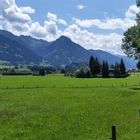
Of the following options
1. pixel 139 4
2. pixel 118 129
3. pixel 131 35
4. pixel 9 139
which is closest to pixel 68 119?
pixel 118 129

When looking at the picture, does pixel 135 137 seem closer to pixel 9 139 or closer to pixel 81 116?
pixel 9 139

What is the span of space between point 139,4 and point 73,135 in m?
74.5

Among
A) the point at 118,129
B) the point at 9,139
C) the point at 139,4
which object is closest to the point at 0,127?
the point at 9,139

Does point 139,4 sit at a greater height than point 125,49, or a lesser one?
greater

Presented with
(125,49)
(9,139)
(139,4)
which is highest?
(139,4)

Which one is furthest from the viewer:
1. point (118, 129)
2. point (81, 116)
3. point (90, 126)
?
point (81, 116)

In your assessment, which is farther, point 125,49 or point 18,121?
point 125,49

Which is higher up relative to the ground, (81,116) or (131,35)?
(131,35)

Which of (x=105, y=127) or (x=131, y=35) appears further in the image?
(x=131, y=35)

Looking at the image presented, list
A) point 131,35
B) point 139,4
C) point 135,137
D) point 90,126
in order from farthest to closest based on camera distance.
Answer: point 131,35 → point 139,4 → point 90,126 → point 135,137

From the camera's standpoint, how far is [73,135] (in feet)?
85.5

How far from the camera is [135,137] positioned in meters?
24.6

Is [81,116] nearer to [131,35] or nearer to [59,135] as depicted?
[59,135]

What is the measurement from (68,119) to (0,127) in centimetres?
636
